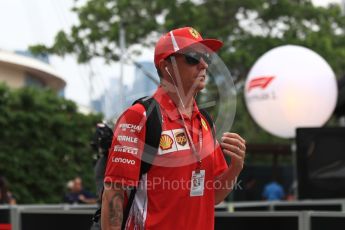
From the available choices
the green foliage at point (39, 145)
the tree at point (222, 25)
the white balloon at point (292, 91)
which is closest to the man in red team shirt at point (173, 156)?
the white balloon at point (292, 91)

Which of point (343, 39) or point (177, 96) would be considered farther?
point (343, 39)

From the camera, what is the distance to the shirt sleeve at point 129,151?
300 centimetres

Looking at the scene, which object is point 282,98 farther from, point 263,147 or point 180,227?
point 263,147

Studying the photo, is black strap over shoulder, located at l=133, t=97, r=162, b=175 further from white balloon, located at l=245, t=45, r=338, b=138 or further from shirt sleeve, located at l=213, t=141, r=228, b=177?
white balloon, located at l=245, t=45, r=338, b=138

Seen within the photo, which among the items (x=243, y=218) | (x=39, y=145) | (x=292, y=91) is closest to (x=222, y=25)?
(x=39, y=145)

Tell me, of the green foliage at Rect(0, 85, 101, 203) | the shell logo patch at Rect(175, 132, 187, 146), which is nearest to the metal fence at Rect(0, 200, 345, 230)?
the shell logo patch at Rect(175, 132, 187, 146)

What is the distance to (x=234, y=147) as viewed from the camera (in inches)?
124

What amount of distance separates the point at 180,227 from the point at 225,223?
2.53m

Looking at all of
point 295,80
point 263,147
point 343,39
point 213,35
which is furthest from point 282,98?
point 343,39

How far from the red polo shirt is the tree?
72.2 ft

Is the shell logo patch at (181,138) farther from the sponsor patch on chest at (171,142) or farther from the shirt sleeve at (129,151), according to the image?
the shirt sleeve at (129,151)

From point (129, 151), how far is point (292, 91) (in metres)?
7.64

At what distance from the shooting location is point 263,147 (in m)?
22.4

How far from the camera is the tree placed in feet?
83.4
